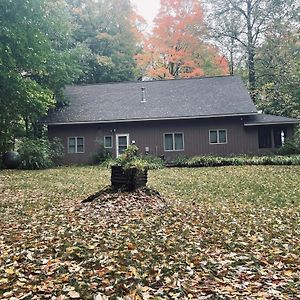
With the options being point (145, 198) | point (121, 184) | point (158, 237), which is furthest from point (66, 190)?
point (158, 237)

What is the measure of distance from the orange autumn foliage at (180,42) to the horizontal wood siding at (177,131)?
11136mm

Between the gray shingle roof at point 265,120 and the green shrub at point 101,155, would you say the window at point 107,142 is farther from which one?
the gray shingle roof at point 265,120

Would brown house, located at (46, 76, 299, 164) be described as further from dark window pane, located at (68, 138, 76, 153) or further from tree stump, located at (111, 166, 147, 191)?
tree stump, located at (111, 166, 147, 191)

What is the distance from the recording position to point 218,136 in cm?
2055

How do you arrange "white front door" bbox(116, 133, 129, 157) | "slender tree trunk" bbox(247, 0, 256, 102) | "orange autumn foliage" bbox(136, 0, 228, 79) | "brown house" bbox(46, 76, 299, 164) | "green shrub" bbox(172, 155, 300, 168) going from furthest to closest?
"orange autumn foliage" bbox(136, 0, 228, 79), "slender tree trunk" bbox(247, 0, 256, 102), "white front door" bbox(116, 133, 129, 157), "brown house" bbox(46, 76, 299, 164), "green shrub" bbox(172, 155, 300, 168)

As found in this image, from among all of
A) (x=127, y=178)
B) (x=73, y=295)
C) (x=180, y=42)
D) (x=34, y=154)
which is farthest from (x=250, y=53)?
(x=73, y=295)

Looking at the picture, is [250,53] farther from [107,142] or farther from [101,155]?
[101,155]

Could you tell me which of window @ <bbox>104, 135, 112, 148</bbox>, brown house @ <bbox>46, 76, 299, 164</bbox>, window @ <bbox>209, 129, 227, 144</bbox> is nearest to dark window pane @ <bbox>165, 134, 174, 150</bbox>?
brown house @ <bbox>46, 76, 299, 164</bbox>

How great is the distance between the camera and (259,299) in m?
3.07

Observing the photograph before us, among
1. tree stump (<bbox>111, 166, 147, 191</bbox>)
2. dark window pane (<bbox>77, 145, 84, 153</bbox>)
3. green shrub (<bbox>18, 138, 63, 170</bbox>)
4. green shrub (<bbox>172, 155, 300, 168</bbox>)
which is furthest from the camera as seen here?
dark window pane (<bbox>77, 145, 84, 153</bbox>)

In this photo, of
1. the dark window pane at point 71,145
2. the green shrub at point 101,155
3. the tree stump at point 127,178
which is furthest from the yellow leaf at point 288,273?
the dark window pane at point 71,145

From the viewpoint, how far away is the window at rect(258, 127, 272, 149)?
2062cm

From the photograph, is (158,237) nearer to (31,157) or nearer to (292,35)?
(31,157)

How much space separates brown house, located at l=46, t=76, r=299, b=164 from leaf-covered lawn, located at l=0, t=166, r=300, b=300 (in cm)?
1113
